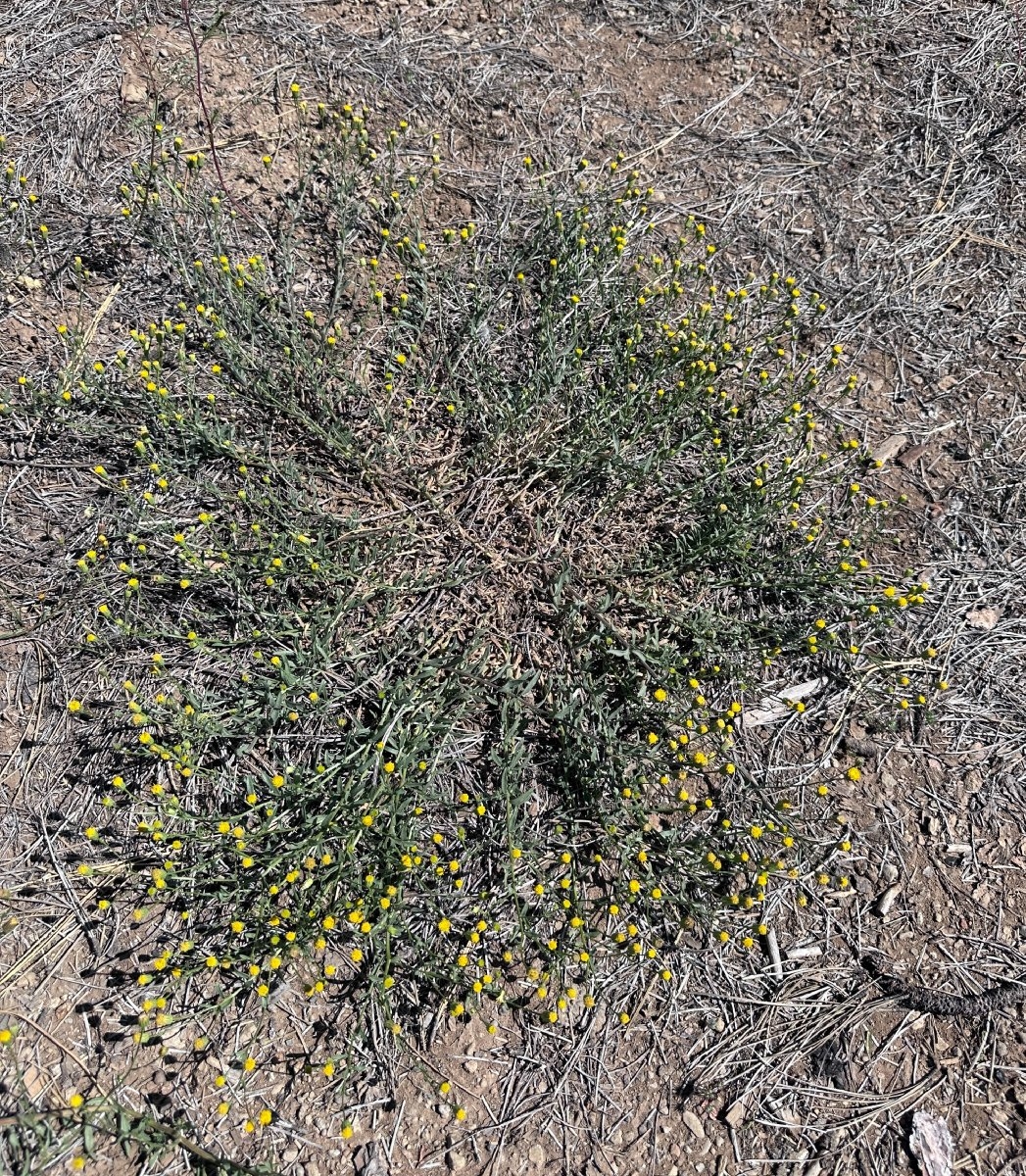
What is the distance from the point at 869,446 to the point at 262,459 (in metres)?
2.66

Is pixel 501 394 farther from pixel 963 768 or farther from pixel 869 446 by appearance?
pixel 963 768

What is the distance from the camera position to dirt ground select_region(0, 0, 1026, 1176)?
2.48 m

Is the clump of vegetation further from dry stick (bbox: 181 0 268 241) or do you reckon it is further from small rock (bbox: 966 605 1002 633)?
small rock (bbox: 966 605 1002 633)

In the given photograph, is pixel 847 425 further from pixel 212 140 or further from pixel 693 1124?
pixel 212 140

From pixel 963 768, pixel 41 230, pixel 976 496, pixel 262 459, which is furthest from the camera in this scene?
pixel 41 230

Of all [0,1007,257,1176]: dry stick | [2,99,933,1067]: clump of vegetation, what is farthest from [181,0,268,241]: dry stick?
[0,1007,257,1176]: dry stick

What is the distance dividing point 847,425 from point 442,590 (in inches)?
79.7

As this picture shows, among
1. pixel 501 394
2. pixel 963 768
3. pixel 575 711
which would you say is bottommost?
pixel 963 768

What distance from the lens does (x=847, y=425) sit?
3686mm

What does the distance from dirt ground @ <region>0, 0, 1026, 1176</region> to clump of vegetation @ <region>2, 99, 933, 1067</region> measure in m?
0.17

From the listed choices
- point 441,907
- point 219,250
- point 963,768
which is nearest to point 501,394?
point 219,250

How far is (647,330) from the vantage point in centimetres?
375

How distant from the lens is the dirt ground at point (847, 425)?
97.6 inches

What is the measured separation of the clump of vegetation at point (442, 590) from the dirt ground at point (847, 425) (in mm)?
172
